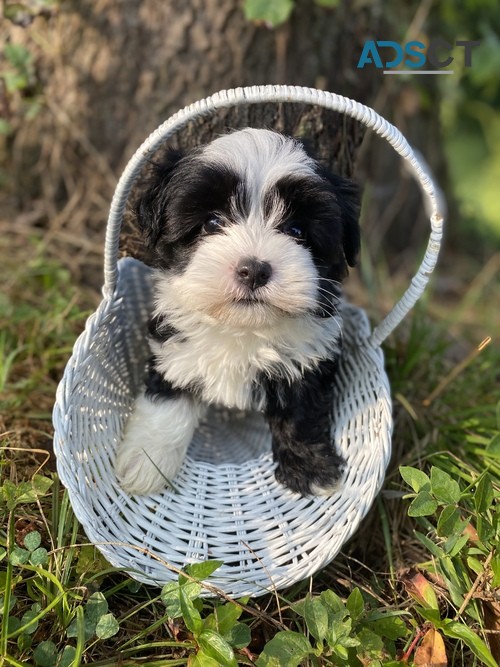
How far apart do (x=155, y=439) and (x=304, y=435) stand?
23.6 inches

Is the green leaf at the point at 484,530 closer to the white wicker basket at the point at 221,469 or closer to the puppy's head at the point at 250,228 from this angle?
the white wicker basket at the point at 221,469

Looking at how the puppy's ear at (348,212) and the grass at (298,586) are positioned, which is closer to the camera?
the grass at (298,586)

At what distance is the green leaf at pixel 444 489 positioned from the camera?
2.18m

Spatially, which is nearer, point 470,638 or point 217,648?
point 217,648

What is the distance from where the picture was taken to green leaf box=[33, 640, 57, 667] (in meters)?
1.97

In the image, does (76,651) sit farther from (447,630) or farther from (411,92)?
(411,92)

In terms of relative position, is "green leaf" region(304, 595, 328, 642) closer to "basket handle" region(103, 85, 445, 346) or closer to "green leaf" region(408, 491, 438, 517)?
"green leaf" region(408, 491, 438, 517)

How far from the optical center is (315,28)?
3666 mm

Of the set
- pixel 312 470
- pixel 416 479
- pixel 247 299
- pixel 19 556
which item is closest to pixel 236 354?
pixel 247 299

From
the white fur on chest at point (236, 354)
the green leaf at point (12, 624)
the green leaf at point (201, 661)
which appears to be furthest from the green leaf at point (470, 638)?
the green leaf at point (12, 624)

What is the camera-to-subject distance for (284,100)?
213 cm

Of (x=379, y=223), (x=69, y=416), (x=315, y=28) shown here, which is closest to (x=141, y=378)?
(x=69, y=416)

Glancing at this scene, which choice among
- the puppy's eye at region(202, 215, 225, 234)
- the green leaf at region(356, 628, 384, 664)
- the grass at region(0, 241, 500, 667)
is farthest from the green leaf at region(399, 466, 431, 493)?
the puppy's eye at region(202, 215, 225, 234)

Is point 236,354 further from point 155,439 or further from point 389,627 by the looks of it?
point 389,627
